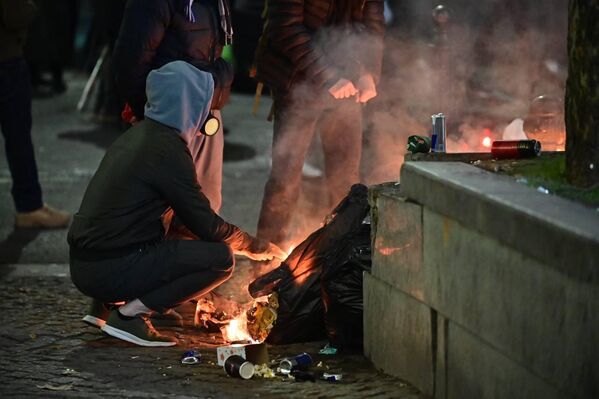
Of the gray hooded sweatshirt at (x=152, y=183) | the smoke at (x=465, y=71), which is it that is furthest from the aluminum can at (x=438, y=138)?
the smoke at (x=465, y=71)

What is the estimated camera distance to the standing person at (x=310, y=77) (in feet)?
22.0

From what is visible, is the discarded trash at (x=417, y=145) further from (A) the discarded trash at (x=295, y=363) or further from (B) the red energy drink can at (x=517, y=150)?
(A) the discarded trash at (x=295, y=363)

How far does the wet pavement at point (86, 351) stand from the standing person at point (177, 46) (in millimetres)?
889

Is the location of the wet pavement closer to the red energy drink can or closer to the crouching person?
the crouching person

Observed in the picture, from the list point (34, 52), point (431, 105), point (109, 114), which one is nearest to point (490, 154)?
point (431, 105)

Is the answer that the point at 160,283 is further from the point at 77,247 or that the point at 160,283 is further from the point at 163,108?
the point at 163,108

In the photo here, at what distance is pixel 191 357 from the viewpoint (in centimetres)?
538

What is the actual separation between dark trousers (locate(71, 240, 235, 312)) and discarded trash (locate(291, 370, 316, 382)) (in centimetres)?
83

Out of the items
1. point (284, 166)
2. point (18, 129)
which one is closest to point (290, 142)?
point (284, 166)

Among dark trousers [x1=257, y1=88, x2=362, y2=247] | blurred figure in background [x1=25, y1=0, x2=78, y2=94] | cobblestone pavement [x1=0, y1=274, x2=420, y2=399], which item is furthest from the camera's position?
blurred figure in background [x1=25, y1=0, x2=78, y2=94]

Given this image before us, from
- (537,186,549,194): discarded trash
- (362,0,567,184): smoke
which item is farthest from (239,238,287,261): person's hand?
(362,0,567,184): smoke

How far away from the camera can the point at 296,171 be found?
22.7 ft

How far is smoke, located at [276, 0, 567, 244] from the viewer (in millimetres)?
8781

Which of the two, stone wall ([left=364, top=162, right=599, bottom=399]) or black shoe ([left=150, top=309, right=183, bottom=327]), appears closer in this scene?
stone wall ([left=364, top=162, right=599, bottom=399])
